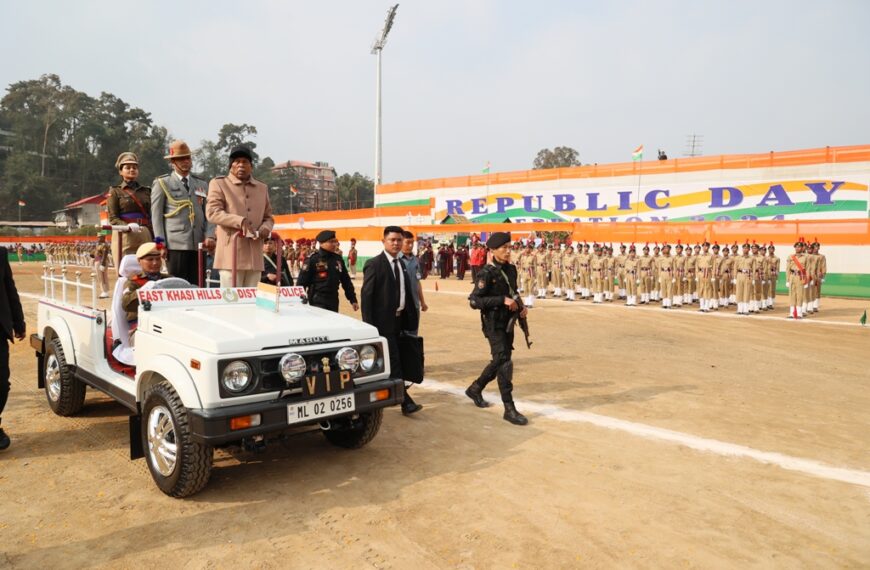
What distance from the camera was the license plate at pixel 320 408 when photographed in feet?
12.4

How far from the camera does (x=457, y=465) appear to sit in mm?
4531

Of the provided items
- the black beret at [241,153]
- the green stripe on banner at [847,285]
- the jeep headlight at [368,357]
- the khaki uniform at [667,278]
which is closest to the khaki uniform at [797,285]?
the khaki uniform at [667,278]

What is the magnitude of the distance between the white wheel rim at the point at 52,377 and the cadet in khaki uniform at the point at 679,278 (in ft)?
53.2

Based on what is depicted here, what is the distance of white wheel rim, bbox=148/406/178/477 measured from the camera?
3.85 m

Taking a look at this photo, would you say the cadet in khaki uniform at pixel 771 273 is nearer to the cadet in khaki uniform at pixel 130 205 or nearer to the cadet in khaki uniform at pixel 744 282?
the cadet in khaki uniform at pixel 744 282

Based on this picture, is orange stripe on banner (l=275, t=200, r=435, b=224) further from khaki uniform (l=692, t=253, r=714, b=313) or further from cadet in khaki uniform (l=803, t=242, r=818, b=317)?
cadet in khaki uniform (l=803, t=242, r=818, b=317)

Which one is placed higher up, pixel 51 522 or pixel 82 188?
pixel 82 188

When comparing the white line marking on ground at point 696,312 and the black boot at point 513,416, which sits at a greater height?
the black boot at point 513,416

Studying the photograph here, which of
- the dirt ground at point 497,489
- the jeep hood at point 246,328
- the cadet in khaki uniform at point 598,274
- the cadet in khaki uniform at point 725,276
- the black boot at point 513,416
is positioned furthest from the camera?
the cadet in khaki uniform at point 598,274

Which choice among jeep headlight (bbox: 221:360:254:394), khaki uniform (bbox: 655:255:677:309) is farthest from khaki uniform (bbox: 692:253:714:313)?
jeep headlight (bbox: 221:360:254:394)

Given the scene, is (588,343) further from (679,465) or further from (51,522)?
(51,522)

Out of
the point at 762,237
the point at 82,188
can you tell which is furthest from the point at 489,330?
the point at 82,188

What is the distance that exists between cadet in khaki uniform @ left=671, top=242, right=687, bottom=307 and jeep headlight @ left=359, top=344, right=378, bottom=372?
15169 millimetres

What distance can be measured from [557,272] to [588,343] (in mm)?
10757
